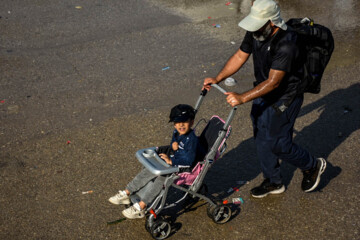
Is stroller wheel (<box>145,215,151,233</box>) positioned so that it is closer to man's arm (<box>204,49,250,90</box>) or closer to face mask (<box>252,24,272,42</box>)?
man's arm (<box>204,49,250,90</box>)

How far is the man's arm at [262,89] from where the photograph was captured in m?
4.09

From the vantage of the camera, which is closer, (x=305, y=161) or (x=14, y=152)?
(x=305, y=161)

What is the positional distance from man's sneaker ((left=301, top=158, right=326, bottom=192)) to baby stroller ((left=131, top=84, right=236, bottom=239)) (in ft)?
3.48


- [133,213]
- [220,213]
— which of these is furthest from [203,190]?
[133,213]

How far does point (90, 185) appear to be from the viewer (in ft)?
16.8

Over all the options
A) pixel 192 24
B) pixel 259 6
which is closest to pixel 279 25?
pixel 259 6

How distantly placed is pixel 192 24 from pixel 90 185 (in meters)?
5.12

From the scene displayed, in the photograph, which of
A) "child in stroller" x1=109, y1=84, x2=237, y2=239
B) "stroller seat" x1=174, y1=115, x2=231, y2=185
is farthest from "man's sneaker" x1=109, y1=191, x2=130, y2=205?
"stroller seat" x1=174, y1=115, x2=231, y2=185

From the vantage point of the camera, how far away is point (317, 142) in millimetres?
6066

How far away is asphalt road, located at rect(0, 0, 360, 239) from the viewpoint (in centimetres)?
476

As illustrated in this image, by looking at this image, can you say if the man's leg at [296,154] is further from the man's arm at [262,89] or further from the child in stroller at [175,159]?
the child in stroller at [175,159]

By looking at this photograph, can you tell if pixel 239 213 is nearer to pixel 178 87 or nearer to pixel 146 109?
pixel 146 109

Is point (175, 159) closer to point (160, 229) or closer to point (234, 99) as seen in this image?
point (160, 229)

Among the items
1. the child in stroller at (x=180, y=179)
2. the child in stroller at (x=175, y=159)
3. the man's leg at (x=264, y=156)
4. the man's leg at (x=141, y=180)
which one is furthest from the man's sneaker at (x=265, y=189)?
the man's leg at (x=141, y=180)
